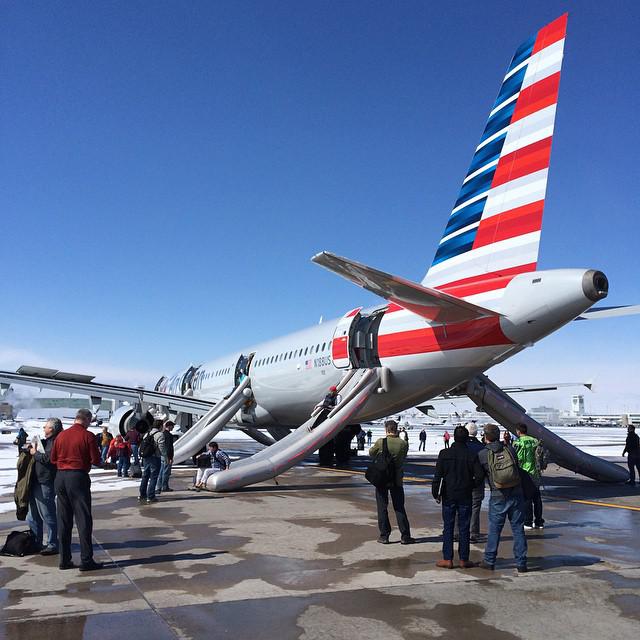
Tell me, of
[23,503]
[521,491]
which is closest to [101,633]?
[23,503]

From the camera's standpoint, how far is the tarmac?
4.84m

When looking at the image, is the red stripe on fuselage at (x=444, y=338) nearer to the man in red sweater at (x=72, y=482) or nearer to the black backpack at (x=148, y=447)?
the black backpack at (x=148, y=447)

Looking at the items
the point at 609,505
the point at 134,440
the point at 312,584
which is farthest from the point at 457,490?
the point at 134,440

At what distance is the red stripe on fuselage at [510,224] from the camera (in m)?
12.1

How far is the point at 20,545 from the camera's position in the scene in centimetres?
750

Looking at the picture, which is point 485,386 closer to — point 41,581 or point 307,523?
point 307,523

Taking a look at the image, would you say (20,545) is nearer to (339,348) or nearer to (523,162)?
(339,348)

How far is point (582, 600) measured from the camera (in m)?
5.61

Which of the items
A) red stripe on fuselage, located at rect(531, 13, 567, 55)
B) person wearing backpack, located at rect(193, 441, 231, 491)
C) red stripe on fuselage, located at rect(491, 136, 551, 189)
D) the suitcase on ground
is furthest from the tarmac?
red stripe on fuselage, located at rect(531, 13, 567, 55)

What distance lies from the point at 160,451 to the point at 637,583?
9.94 metres

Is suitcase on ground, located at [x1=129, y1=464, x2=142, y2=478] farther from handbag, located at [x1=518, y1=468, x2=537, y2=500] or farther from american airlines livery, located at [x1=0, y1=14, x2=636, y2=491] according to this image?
handbag, located at [x1=518, y1=468, x2=537, y2=500]

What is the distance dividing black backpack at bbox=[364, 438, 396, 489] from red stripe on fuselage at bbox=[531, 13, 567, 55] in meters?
9.76

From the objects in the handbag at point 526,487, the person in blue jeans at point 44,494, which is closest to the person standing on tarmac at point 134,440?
the person in blue jeans at point 44,494

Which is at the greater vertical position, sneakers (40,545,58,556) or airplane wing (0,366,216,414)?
airplane wing (0,366,216,414)
